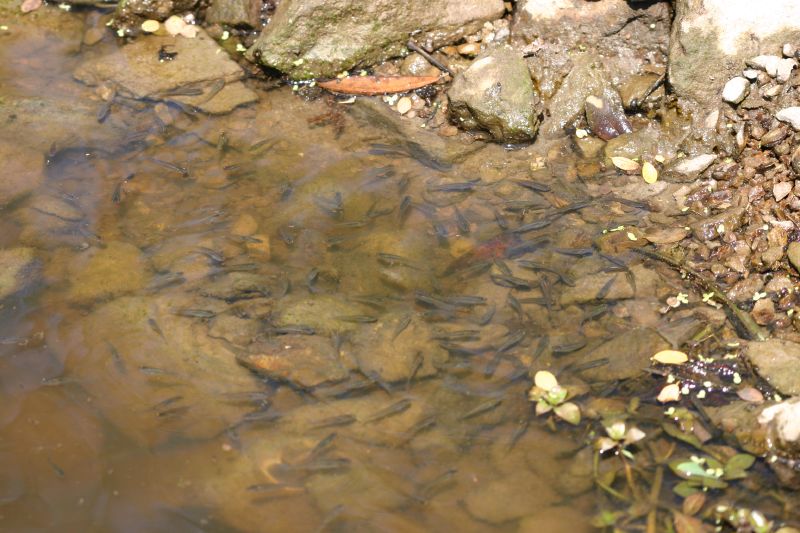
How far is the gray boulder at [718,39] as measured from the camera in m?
5.09

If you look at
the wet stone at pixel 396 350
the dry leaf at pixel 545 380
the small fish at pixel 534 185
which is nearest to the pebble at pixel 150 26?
the small fish at pixel 534 185

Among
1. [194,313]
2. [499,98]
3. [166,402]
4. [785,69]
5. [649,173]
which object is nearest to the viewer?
[166,402]

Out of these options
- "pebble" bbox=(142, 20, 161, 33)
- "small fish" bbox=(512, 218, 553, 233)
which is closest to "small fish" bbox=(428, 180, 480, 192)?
"small fish" bbox=(512, 218, 553, 233)

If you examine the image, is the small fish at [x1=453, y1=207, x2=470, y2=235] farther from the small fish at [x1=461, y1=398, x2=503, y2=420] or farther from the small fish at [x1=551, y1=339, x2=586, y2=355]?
the small fish at [x1=461, y1=398, x2=503, y2=420]

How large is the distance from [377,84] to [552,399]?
3.26 meters

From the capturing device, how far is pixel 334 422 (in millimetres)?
3992

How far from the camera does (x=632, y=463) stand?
380 cm

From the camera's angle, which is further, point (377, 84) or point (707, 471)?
point (377, 84)

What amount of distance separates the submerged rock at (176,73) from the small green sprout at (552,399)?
3502 millimetres

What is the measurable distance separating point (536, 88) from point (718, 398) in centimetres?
286

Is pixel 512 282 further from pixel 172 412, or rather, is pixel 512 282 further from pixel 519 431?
pixel 172 412

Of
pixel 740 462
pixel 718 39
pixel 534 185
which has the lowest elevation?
pixel 740 462

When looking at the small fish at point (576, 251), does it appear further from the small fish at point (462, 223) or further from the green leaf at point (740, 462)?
the green leaf at point (740, 462)

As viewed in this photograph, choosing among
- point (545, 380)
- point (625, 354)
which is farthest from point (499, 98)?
point (545, 380)
